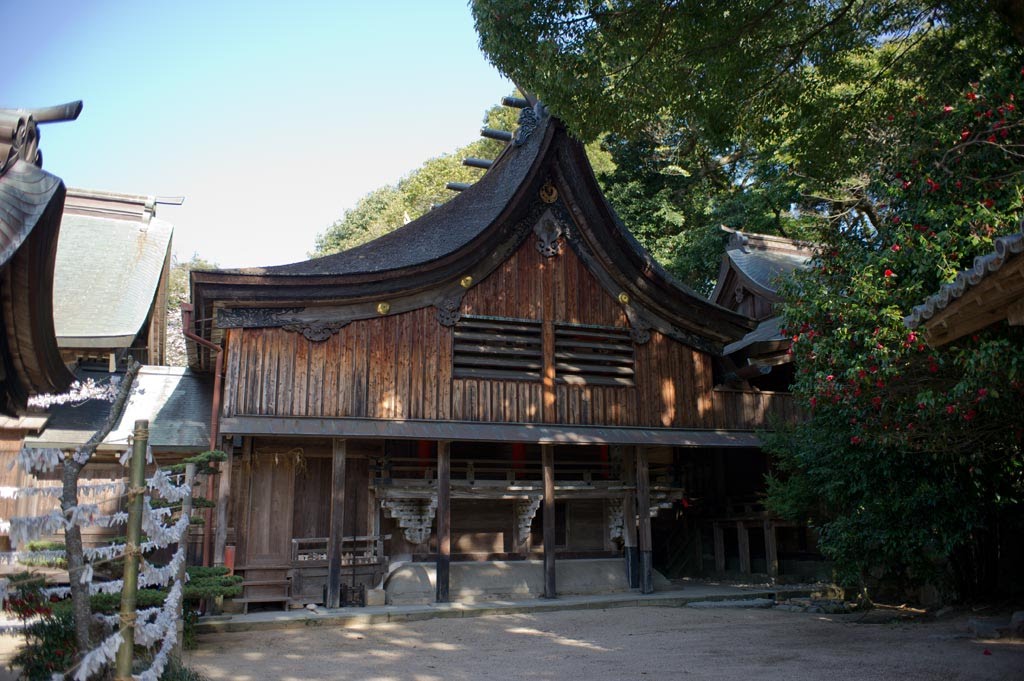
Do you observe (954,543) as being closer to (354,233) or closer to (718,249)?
(718,249)

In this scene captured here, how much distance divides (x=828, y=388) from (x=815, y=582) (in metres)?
9.59

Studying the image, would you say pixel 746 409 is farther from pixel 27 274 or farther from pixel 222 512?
pixel 27 274

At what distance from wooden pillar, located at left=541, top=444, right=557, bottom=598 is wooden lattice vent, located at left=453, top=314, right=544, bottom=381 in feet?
5.18

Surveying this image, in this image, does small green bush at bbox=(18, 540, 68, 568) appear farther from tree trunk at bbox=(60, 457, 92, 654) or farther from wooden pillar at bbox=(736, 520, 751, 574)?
wooden pillar at bbox=(736, 520, 751, 574)

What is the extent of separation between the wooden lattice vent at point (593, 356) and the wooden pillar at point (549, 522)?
1585mm

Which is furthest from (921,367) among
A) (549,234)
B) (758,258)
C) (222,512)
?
(758,258)

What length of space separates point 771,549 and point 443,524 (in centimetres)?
770

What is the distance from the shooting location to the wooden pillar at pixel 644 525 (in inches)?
637

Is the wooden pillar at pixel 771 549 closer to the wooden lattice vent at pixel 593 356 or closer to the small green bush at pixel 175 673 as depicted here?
the wooden lattice vent at pixel 593 356

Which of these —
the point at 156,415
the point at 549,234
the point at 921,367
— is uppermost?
the point at 549,234

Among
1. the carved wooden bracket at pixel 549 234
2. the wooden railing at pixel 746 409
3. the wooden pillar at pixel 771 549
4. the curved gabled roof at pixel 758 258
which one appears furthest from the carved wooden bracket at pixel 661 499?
the curved gabled roof at pixel 758 258

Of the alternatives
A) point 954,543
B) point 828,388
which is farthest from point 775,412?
point 828,388

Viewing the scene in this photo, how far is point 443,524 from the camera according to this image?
584 inches

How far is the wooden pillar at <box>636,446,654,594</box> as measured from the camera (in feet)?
53.1
